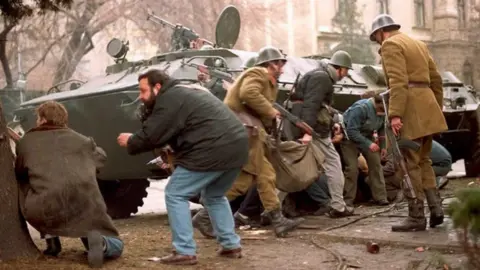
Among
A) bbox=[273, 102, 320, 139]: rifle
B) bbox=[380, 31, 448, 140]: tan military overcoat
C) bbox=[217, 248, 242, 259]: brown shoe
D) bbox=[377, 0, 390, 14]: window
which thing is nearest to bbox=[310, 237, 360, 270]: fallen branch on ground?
bbox=[217, 248, 242, 259]: brown shoe

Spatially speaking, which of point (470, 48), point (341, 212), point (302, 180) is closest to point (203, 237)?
point (302, 180)

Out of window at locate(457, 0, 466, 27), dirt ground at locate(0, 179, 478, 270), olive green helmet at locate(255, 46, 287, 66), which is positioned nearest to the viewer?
dirt ground at locate(0, 179, 478, 270)

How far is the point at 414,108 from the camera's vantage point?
6906 mm

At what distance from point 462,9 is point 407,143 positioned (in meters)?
43.3

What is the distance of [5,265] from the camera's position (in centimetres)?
546

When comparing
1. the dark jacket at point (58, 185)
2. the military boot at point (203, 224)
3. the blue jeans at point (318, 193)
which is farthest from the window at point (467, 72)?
the dark jacket at point (58, 185)

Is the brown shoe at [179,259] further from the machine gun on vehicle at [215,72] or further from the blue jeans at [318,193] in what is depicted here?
the machine gun on vehicle at [215,72]

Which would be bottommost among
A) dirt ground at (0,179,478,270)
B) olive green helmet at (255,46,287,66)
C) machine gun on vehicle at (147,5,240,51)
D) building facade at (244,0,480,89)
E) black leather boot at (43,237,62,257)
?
dirt ground at (0,179,478,270)

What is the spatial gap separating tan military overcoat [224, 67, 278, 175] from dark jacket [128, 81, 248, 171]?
1.30 meters

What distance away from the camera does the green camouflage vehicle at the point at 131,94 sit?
9.02 meters

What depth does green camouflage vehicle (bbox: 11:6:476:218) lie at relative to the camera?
355 inches

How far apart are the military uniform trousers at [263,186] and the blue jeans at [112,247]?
1.46 m

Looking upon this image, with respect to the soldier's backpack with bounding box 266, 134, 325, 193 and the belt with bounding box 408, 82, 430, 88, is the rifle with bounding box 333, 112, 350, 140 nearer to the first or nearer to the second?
the soldier's backpack with bounding box 266, 134, 325, 193

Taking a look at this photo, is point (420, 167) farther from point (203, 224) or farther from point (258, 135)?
point (203, 224)
